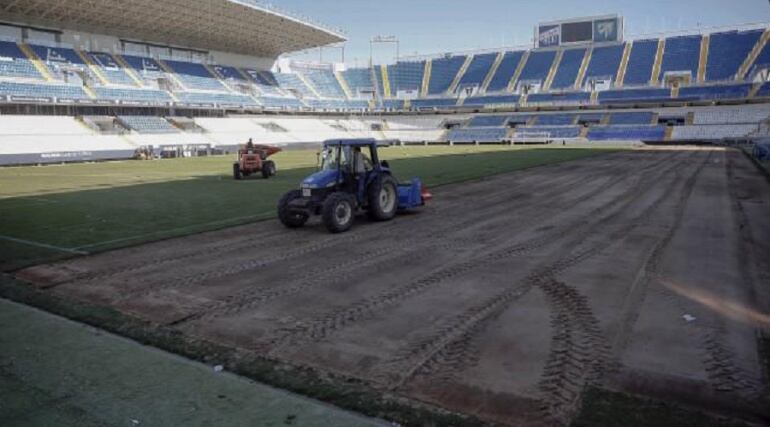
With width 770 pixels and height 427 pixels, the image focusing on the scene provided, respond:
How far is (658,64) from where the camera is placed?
67.9 metres

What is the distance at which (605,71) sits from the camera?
2766 inches

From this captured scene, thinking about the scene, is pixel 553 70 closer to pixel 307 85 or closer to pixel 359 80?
pixel 359 80

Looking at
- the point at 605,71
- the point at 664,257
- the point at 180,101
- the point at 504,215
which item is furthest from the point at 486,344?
the point at 605,71

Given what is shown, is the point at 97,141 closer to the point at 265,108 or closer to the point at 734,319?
the point at 265,108

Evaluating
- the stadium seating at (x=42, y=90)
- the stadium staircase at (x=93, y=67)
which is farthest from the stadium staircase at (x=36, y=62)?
the stadium staircase at (x=93, y=67)

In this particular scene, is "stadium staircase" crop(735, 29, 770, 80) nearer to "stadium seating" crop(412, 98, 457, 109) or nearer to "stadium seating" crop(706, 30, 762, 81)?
"stadium seating" crop(706, 30, 762, 81)

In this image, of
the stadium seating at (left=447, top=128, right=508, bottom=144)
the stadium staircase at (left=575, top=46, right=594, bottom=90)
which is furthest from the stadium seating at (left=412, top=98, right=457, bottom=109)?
the stadium staircase at (left=575, top=46, right=594, bottom=90)

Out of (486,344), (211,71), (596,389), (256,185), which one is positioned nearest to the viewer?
(596,389)

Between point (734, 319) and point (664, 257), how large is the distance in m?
3.06

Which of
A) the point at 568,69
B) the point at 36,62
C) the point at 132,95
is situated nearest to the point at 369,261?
the point at 132,95

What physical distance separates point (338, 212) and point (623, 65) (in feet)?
226

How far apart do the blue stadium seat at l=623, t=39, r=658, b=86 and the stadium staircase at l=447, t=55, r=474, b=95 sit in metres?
22.2

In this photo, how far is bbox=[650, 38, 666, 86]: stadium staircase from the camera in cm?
6638

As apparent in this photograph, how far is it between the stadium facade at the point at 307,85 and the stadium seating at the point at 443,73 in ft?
0.71
